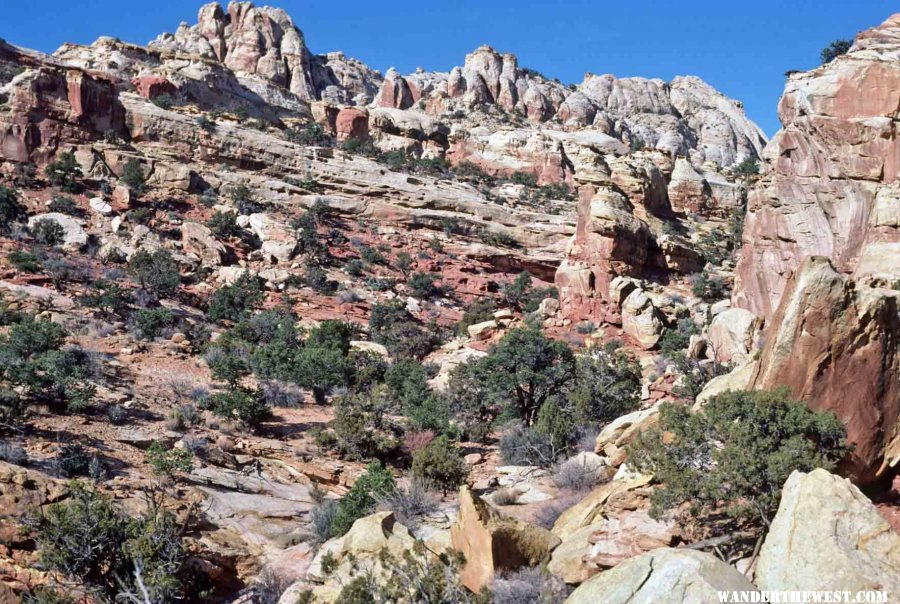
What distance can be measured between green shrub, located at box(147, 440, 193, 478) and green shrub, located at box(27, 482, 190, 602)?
8.23ft

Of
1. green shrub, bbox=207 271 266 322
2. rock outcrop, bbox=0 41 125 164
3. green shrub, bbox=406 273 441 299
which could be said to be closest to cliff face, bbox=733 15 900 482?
green shrub, bbox=406 273 441 299

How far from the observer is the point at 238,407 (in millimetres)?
16844

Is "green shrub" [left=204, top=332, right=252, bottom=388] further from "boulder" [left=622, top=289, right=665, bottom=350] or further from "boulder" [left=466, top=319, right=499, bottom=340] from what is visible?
"boulder" [left=622, top=289, right=665, bottom=350]

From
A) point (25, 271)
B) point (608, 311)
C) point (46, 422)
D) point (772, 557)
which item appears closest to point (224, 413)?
point (46, 422)

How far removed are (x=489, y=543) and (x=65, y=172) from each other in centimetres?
3695

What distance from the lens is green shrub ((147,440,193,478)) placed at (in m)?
12.0

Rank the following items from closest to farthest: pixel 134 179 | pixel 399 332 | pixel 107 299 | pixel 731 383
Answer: pixel 731 383, pixel 107 299, pixel 399 332, pixel 134 179

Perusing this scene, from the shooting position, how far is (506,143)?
64.4 meters

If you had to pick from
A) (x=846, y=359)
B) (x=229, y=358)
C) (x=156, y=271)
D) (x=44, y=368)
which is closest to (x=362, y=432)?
(x=229, y=358)

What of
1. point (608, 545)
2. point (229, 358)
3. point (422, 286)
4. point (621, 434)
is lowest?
point (608, 545)

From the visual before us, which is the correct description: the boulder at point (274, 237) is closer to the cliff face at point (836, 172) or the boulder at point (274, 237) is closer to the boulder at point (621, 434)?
the cliff face at point (836, 172)

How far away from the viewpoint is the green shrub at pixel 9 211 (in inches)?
1259

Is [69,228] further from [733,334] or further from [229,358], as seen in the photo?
[733,334]

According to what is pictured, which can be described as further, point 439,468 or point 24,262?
point 24,262
